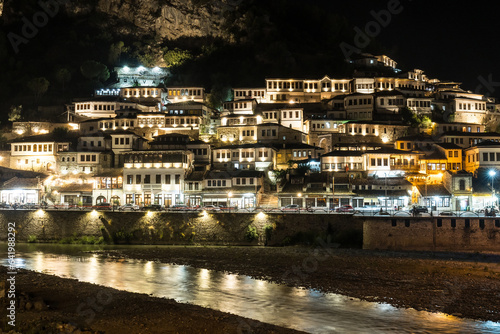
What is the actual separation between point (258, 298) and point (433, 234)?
20411mm

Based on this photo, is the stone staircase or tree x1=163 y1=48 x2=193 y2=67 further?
tree x1=163 y1=48 x2=193 y2=67

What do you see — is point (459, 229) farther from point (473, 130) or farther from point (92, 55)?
point (92, 55)

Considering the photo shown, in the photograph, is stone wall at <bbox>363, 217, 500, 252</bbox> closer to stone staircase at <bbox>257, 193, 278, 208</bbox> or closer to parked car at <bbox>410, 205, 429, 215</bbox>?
parked car at <bbox>410, 205, 429, 215</bbox>

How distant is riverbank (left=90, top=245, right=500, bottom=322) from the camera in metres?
26.2

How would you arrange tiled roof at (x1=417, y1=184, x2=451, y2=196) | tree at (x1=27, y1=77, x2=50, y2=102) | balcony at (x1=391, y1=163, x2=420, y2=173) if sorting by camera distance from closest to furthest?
1. tiled roof at (x1=417, y1=184, x2=451, y2=196)
2. balcony at (x1=391, y1=163, x2=420, y2=173)
3. tree at (x1=27, y1=77, x2=50, y2=102)

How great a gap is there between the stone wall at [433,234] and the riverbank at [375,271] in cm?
145

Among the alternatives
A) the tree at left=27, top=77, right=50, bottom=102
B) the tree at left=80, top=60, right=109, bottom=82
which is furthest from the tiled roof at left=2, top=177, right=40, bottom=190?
the tree at left=80, top=60, right=109, bottom=82

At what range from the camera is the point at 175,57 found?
109562 mm

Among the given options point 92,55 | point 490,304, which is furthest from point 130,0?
point 490,304

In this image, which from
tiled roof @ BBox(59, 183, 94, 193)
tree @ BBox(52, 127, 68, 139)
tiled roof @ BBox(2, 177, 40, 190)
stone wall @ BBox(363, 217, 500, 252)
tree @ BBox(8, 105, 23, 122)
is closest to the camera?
stone wall @ BBox(363, 217, 500, 252)

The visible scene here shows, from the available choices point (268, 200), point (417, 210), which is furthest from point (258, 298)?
point (268, 200)

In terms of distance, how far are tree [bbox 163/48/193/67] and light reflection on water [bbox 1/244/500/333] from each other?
77415 mm

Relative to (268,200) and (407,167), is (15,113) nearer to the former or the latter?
(268,200)

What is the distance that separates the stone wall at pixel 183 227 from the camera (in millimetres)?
42438
